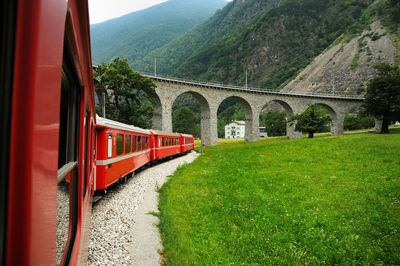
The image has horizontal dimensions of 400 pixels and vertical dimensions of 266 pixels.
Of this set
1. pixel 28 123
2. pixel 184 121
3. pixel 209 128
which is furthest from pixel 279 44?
pixel 28 123

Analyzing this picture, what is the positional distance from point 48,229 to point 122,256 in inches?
145

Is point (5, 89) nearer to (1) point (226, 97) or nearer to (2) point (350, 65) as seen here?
(1) point (226, 97)

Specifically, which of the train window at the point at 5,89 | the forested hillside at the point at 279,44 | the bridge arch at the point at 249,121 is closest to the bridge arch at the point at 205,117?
the bridge arch at the point at 249,121

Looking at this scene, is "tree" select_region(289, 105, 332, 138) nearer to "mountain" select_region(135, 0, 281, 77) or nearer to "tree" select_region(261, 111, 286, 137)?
"tree" select_region(261, 111, 286, 137)

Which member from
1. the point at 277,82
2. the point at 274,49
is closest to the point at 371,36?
the point at 277,82

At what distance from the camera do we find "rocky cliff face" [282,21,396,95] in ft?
204

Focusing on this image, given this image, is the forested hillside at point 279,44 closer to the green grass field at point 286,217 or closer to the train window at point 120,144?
the green grass field at point 286,217

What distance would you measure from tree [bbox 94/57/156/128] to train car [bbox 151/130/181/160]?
4602mm

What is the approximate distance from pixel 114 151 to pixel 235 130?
78.8m

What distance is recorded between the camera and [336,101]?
4969 cm

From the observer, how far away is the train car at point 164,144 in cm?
1385

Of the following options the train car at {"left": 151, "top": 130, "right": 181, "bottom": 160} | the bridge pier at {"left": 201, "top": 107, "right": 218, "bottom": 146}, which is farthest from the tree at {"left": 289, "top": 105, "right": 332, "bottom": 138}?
the train car at {"left": 151, "top": 130, "right": 181, "bottom": 160}

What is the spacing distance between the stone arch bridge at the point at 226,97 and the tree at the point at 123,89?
30.4 feet

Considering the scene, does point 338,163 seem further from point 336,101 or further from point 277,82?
point 277,82
